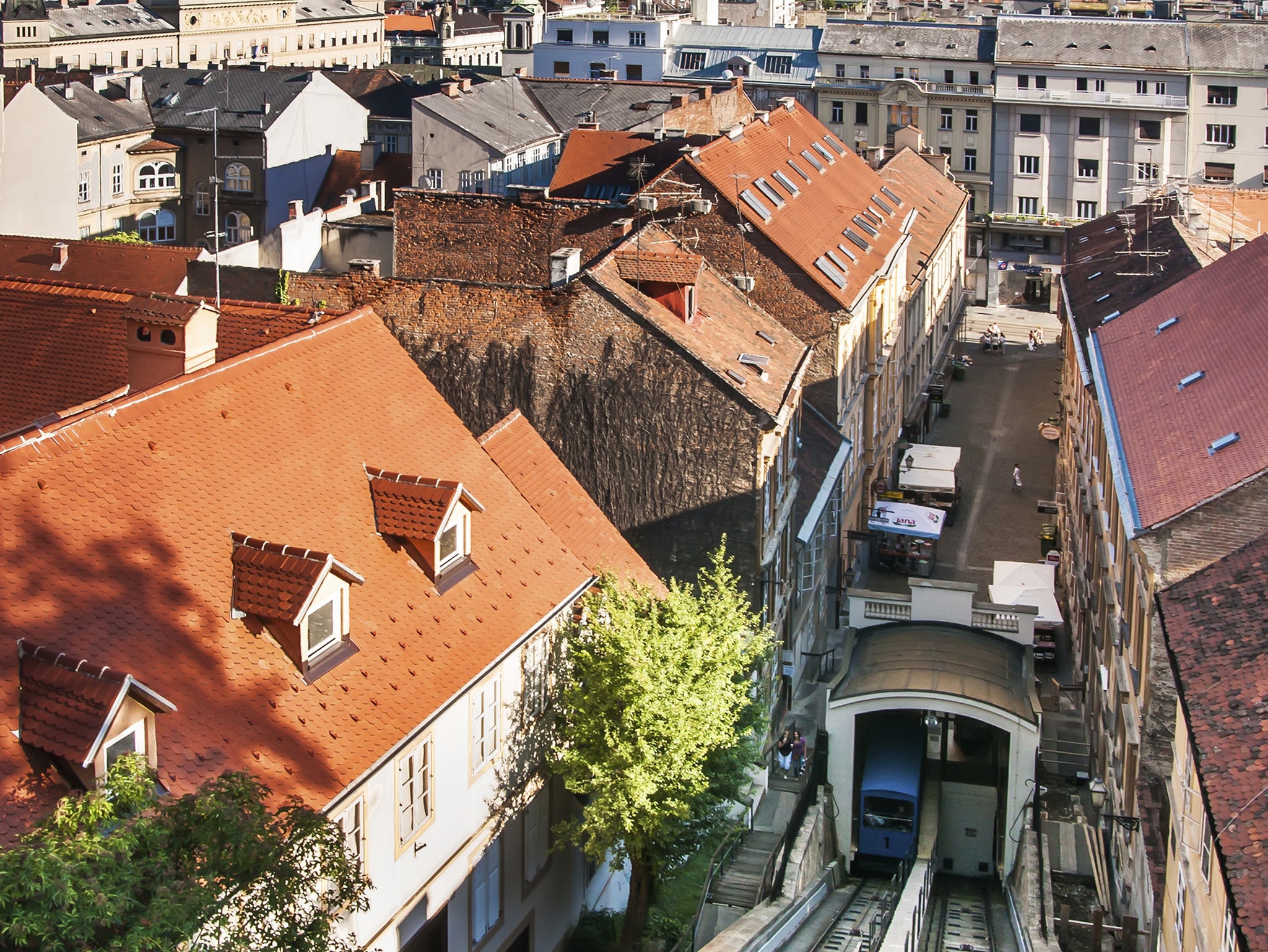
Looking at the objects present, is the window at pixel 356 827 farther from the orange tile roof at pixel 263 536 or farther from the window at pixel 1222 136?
the window at pixel 1222 136

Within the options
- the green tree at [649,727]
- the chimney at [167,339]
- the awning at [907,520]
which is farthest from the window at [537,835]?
the awning at [907,520]

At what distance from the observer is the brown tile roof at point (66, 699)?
861 inches

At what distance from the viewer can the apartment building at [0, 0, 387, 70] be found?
148 m

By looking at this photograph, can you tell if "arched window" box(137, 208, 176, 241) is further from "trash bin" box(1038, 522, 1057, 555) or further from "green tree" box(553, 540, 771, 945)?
"green tree" box(553, 540, 771, 945)

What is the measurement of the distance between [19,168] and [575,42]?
61136 millimetres

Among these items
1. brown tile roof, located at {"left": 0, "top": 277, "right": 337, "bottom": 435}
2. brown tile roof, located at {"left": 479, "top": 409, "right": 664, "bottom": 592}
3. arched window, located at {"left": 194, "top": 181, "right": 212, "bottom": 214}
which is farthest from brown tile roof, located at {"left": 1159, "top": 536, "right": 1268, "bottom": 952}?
arched window, located at {"left": 194, "top": 181, "right": 212, "bottom": 214}

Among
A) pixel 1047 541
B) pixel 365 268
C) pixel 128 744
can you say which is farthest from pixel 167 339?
pixel 1047 541

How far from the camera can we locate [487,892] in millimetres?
31516

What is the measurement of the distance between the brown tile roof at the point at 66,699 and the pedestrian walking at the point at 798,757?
2621cm

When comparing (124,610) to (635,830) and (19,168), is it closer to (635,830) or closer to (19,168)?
(635,830)

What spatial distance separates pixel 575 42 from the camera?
135 metres

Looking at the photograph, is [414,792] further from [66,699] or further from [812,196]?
[812,196]

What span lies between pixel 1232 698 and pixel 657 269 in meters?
19.0

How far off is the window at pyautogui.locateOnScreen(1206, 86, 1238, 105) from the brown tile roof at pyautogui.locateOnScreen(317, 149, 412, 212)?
5302 cm
